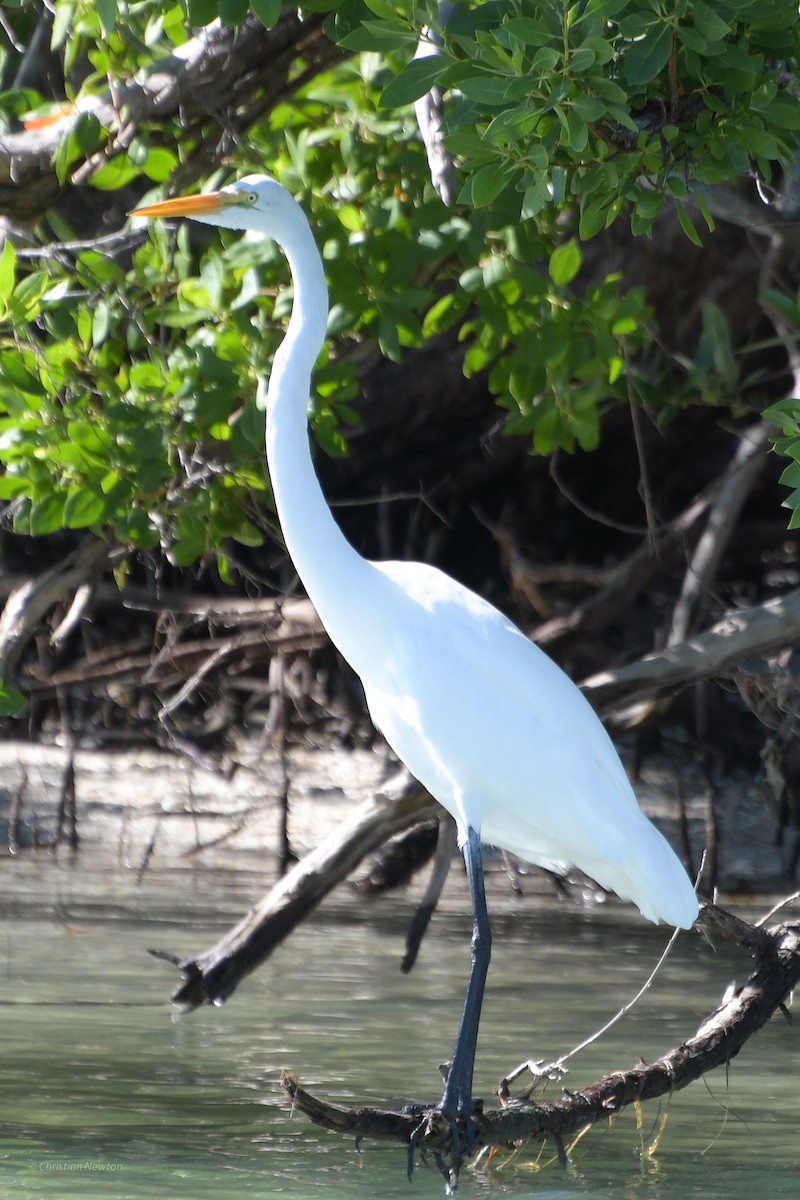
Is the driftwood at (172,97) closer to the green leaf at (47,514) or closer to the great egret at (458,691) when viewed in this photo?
the great egret at (458,691)

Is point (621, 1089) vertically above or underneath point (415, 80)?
underneath

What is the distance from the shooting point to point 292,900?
3.96 metres

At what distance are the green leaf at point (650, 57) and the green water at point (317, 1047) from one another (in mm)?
1853

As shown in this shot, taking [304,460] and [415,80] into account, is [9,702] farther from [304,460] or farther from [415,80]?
[415,80]

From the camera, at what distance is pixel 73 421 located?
3.82 metres

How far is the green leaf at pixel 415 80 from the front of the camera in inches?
102

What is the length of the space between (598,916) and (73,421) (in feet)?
8.41

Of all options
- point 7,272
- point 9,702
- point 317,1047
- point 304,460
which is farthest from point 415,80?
point 317,1047

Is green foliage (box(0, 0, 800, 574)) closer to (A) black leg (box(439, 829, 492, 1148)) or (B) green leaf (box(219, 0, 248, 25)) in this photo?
(B) green leaf (box(219, 0, 248, 25))

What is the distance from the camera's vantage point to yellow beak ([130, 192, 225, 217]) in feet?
10.4

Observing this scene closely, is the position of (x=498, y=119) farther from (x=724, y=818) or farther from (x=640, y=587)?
(x=724, y=818)

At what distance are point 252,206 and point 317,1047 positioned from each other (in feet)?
6.19

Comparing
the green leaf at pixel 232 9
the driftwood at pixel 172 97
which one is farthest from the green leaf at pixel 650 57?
the driftwood at pixel 172 97

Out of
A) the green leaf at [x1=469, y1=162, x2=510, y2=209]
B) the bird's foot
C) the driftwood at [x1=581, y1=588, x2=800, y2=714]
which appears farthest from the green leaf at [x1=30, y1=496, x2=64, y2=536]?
the bird's foot
